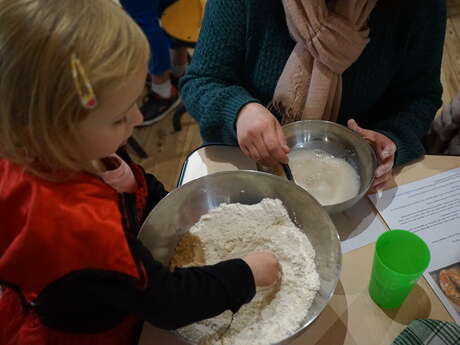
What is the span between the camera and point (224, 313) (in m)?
0.70

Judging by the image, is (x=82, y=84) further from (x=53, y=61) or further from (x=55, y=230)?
(x=55, y=230)

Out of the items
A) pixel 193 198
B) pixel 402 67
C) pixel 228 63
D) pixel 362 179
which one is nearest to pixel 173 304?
pixel 193 198

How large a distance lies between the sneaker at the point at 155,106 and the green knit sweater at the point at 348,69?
3.48ft

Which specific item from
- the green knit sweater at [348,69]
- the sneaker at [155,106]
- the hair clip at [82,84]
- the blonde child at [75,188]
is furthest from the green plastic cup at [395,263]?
the sneaker at [155,106]

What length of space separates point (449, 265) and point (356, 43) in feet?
1.62

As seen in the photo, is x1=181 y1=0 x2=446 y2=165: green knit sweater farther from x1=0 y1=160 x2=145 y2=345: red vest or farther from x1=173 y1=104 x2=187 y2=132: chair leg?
x1=173 y1=104 x2=187 y2=132: chair leg

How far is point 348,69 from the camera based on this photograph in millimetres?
978

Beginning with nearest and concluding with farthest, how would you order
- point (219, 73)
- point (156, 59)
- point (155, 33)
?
point (219, 73) < point (155, 33) < point (156, 59)

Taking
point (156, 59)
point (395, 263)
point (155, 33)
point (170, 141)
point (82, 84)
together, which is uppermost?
point (82, 84)

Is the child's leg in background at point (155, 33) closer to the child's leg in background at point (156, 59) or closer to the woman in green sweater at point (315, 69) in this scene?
the child's leg in background at point (156, 59)

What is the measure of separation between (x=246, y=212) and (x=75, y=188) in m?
0.36

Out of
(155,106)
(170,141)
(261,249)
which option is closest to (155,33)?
(155,106)

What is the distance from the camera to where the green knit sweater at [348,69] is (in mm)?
929

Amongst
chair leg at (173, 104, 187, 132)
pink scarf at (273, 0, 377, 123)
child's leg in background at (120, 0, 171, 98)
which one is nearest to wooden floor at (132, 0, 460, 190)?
chair leg at (173, 104, 187, 132)
